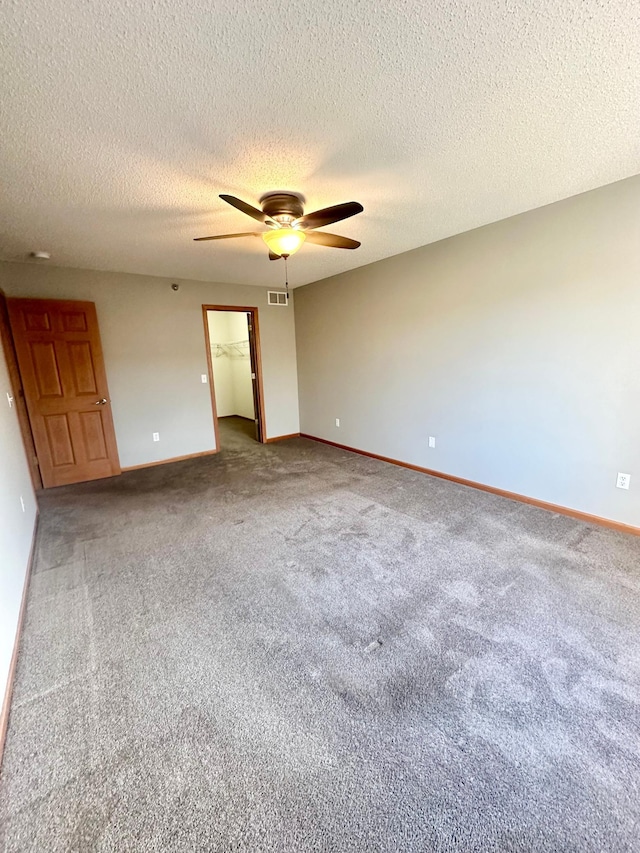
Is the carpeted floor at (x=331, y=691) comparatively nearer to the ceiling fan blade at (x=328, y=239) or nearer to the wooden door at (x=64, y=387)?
the wooden door at (x=64, y=387)

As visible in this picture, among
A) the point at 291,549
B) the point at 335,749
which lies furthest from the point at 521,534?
the point at 335,749

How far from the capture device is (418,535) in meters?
2.82

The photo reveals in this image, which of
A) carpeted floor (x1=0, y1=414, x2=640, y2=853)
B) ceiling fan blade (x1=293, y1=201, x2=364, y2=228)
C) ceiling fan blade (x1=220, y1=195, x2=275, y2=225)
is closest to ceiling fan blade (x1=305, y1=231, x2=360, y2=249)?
ceiling fan blade (x1=293, y1=201, x2=364, y2=228)

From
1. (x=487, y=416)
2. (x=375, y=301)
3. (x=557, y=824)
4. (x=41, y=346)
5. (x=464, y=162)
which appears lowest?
(x=557, y=824)

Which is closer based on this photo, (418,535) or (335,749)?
(335,749)

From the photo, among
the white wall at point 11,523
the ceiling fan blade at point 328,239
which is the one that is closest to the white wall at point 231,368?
the white wall at point 11,523

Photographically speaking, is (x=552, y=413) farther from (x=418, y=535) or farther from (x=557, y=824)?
(x=557, y=824)

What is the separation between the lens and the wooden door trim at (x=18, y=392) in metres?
3.52

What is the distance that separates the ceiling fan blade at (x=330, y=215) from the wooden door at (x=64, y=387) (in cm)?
306

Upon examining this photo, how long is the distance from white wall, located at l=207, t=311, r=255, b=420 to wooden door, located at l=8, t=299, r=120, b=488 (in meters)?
3.23

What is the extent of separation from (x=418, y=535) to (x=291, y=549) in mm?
995

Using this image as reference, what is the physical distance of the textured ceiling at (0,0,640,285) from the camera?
1.18 metres

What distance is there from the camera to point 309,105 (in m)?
1.56

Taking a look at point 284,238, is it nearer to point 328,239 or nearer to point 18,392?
point 328,239
